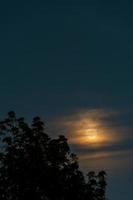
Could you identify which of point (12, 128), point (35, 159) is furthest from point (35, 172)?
point (12, 128)

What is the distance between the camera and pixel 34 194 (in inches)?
1516

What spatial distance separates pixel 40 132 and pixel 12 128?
6.59 feet

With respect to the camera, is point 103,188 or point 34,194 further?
point 103,188

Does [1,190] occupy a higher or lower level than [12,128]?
lower

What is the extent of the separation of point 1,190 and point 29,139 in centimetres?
399

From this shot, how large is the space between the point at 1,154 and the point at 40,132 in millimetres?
3032

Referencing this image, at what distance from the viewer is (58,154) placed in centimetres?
4072

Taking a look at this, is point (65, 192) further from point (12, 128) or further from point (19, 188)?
point (12, 128)

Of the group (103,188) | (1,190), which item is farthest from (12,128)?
(103,188)

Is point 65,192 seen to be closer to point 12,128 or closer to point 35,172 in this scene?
point 35,172

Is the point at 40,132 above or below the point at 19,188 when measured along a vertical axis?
above

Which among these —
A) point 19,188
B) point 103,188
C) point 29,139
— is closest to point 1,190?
point 19,188

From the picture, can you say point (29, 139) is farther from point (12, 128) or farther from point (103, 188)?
point (103, 188)

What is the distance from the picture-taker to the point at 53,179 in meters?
39.7
